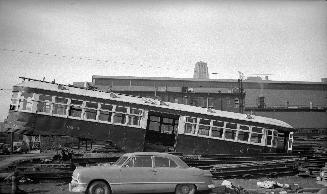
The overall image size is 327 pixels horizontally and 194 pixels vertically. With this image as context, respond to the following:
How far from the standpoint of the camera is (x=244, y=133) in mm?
16000

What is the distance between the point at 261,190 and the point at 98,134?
8121mm

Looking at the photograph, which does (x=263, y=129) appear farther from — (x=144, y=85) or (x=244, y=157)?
(x=144, y=85)

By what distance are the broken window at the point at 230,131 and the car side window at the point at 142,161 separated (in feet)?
25.8

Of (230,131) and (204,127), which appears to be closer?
(204,127)

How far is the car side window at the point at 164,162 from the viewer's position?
883 cm

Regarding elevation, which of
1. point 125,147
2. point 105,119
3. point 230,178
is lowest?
point 230,178

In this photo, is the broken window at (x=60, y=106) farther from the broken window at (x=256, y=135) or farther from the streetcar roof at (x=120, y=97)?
the broken window at (x=256, y=135)

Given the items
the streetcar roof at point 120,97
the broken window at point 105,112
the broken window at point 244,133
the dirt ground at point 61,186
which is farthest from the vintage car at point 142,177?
the broken window at point 244,133


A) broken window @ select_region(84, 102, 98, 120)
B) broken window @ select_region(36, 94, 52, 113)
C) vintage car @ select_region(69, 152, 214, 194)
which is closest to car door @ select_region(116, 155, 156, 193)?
vintage car @ select_region(69, 152, 214, 194)

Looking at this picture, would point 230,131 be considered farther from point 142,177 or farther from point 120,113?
point 142,177

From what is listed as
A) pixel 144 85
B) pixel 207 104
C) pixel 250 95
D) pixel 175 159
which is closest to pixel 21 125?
pixel 175 159

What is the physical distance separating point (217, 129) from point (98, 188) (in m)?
8.80

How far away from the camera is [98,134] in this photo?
1455 centimetres

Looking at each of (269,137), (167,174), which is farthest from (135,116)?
(269,137)
